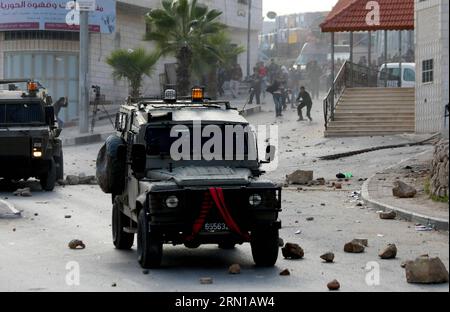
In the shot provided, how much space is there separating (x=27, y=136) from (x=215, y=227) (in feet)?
42.9

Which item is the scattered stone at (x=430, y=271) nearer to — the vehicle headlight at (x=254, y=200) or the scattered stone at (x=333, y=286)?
the scattered stone at (x=333, y=286)

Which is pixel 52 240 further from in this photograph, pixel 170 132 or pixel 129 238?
pixel 170 132

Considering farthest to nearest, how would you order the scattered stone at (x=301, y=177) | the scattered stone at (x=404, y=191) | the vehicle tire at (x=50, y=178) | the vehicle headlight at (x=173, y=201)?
the scattered stone at (x=301, y=177), the vehicle tire at (x=50, y=178), the scattered stone at (x=404, y=191), the vehicle headlight at (x=173, y=201)

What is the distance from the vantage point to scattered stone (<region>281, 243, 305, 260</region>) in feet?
48.2

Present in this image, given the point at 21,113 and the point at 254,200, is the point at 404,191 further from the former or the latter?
the point at 21,113

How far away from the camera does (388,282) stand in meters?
12.5

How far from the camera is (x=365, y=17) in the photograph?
1561 inches

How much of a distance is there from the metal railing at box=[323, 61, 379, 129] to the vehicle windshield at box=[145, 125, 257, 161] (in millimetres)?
22702

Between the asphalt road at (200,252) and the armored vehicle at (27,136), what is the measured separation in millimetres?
592

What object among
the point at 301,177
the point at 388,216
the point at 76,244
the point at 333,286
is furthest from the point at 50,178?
the point at 333,286

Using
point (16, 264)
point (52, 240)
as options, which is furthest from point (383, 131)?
point (16, 264)

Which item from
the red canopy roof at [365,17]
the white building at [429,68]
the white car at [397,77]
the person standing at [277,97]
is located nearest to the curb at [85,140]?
the person standing at [277,97]

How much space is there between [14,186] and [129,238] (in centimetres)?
1256

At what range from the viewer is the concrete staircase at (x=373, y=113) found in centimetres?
3722
